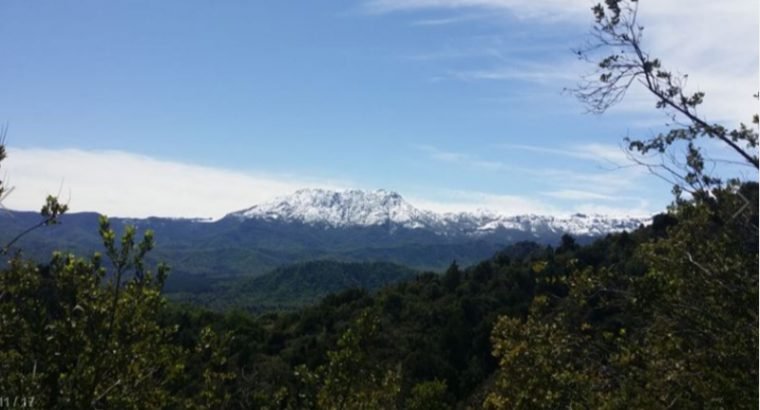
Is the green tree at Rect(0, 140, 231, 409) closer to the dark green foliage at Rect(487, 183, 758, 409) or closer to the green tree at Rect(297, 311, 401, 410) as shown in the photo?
the green tree at Rect(297, 311, 401, 410)

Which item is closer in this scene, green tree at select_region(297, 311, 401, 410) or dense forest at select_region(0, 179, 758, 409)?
dense forest at select_region(0, 179, 758, 409)

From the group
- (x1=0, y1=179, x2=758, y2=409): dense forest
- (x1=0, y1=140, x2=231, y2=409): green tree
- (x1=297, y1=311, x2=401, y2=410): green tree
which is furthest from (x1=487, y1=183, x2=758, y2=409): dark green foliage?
(x1=0, y1=140, x2=231, y2=409): green tree

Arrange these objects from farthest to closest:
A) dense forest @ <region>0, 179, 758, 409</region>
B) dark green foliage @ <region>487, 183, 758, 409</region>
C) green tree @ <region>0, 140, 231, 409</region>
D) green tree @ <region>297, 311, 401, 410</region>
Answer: green tree @ <region>297, 311, 401, 410</region> < dark green foliage @ <region>487, 183, 758, 409</region> < dense forest @ <region>0, 179, 758, 409</region> < green tree @ <region>0, 140, 231, 409</region>

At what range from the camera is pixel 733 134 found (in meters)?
8.47

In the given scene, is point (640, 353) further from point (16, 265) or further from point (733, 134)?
point (16, 265)

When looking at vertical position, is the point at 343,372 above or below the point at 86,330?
below

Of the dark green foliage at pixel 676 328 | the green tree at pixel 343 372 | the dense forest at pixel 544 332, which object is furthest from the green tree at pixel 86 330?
the dark green foliage at pixel 676 328

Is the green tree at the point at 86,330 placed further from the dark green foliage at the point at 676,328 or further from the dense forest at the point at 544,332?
the dark green foliage at the point at 676,328

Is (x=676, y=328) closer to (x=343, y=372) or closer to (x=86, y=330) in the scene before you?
(x=343, y=372)

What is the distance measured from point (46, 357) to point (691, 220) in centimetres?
922

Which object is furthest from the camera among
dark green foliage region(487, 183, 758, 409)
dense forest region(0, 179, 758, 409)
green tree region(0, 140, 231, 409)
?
dark green foliage region(487, 183, 758, 409)

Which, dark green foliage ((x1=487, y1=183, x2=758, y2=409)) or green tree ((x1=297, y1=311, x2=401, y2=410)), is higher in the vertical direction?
dark green foliage ((x1=487, y1=183, x2=758, y2=409))

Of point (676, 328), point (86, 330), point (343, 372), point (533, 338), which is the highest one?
point (676, 328)

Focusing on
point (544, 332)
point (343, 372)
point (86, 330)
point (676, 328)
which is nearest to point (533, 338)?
point (544, 332)
